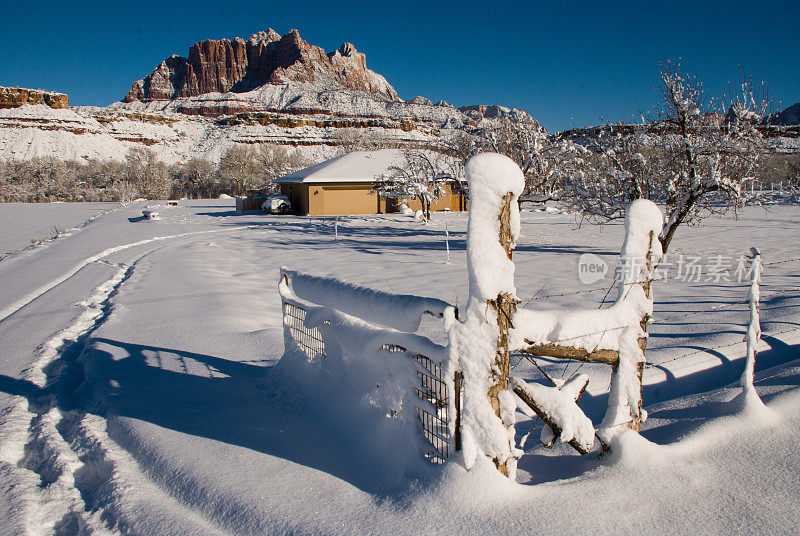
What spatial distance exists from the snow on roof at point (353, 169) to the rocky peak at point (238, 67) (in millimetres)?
152600

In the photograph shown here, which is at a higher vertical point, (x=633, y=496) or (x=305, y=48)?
(x=305, y=48)

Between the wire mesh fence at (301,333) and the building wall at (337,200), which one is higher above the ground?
the building wall at (337,200)

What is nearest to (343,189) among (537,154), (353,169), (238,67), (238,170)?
(353,169)

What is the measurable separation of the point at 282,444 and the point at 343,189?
2985 centimetres

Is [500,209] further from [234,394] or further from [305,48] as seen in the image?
[305,48]

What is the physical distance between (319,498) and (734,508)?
7.19 ft

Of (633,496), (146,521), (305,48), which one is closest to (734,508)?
(633,496)

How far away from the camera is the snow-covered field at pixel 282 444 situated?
98.3 inches

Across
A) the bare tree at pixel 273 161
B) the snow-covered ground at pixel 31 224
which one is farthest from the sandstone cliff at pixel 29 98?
the snow-covered ground at pixel 31 224

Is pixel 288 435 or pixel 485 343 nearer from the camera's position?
pixel 485 343

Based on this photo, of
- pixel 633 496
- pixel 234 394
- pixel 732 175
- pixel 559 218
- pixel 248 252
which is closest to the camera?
pixel 633 496

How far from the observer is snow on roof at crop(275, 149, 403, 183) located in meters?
31.8

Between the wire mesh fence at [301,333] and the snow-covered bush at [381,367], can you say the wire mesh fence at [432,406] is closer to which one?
the snow-covered bush at [381,367]

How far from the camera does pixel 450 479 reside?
8.38 ft
